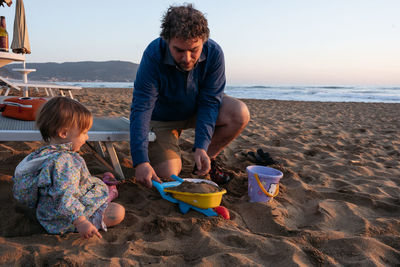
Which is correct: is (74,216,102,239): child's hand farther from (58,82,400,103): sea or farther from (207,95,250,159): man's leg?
(58,82,400,103): sea

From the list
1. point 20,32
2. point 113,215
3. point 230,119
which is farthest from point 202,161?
point 20,32

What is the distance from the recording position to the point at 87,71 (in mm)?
74875

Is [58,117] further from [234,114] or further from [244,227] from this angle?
[234,114]

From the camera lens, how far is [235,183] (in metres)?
2.58

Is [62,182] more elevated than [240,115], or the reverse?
[240,115]

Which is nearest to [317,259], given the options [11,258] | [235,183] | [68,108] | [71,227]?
[235,183]

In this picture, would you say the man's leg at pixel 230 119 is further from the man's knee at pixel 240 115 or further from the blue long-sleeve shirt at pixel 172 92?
the blue long-sleeve shirt at pixel 172 92

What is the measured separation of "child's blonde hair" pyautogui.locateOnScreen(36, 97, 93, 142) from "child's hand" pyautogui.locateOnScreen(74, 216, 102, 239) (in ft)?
1.70

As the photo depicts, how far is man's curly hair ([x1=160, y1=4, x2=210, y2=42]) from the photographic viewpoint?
1.93 meters

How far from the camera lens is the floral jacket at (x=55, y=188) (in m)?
1.52

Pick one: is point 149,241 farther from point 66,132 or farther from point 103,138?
point 103,138

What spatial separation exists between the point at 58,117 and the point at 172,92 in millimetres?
1071

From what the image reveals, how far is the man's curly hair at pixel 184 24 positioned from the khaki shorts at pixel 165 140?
91cm

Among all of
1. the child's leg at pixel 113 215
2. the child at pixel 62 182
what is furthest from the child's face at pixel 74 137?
the child's leg at pixel 113 215
